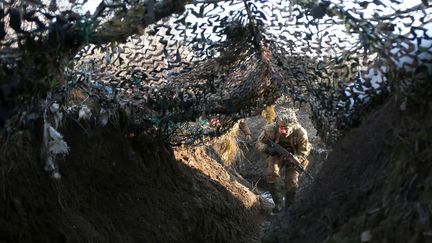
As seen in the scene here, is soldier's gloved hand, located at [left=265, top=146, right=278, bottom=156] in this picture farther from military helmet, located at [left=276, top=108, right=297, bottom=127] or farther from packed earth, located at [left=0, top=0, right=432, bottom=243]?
packed earth, located at [left=0, top=0, right=432, bottom=243]

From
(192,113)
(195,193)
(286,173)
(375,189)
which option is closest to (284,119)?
(286,173)

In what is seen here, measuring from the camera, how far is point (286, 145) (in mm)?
10000

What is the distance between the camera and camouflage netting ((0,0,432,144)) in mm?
3033

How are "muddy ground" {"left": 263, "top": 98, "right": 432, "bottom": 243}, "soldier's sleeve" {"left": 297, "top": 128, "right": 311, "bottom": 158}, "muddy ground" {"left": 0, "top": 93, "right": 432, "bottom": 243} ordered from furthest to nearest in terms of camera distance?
1. "soldier's sleeve" {"left": 297, "top": 128, "right": 311, "bottom": 158}
2. "muddy ground" {"left": 0, "top": 93, "right": 432, "bottom": 243}
3. "muddy ground" {"left": 263, "top": 98, "right": 432, "bottom": 243}

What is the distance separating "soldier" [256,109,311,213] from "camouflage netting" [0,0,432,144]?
194cm

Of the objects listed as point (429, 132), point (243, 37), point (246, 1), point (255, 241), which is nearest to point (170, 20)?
point (246, 1)

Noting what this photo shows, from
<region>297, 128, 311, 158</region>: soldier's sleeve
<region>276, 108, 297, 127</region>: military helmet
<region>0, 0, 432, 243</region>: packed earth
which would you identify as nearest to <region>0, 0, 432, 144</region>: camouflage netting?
<region>0, 0, 432, 243</region>: packed earth

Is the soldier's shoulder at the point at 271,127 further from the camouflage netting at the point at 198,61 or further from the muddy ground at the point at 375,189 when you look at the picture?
the muddy ground at the point at 375,189

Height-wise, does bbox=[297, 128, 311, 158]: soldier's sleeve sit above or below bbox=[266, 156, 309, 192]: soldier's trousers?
above

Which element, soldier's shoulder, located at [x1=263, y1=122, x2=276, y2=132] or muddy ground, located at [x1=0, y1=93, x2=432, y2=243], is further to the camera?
soldier's shoulder, located at [x1=263, y1=122, x2=276, y2=132]

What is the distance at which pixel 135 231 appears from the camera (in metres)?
6.21

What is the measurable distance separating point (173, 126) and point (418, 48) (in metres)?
4.23

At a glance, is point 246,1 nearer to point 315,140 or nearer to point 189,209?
point 189,209

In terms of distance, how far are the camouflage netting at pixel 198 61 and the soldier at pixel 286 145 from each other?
1.94 meters
